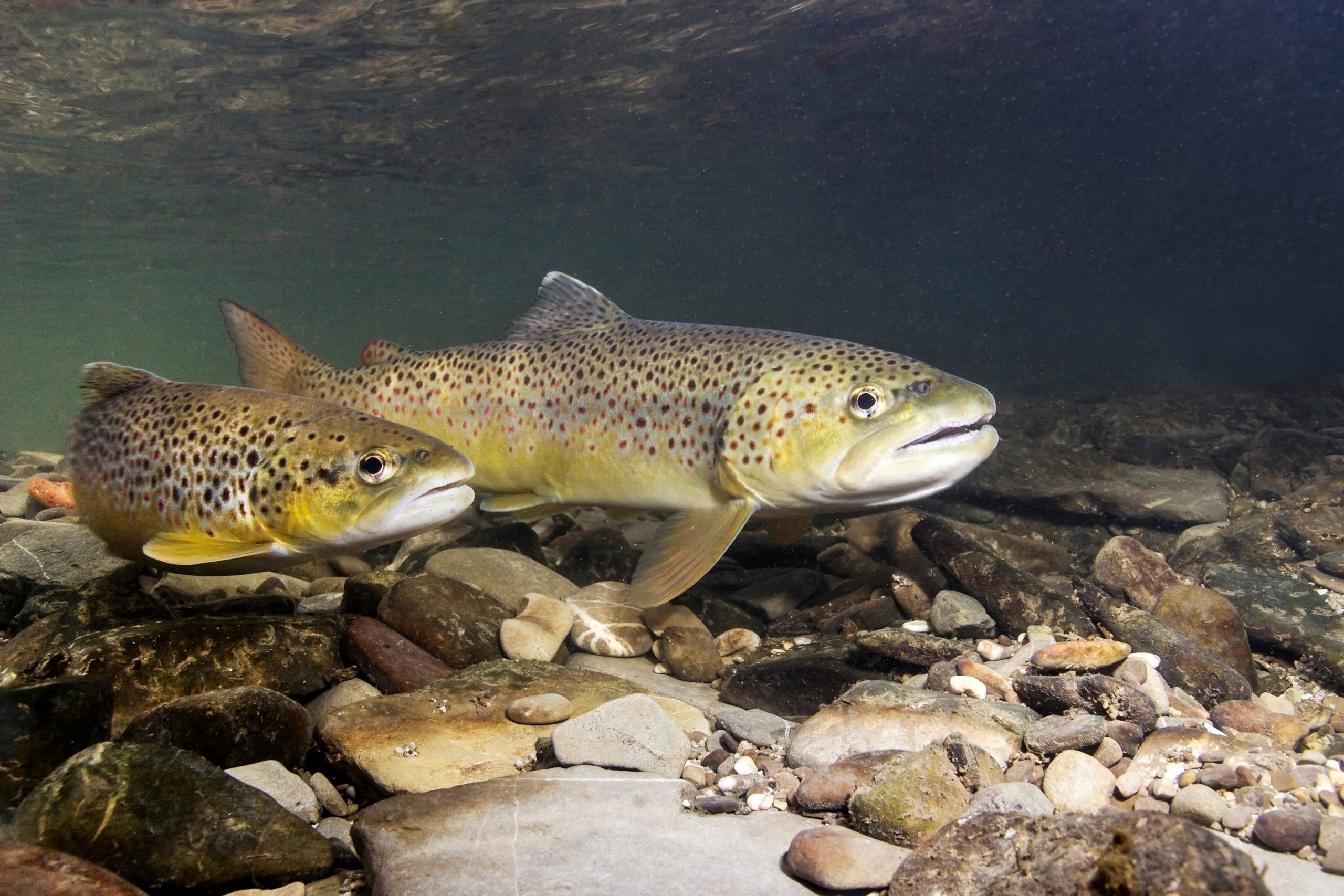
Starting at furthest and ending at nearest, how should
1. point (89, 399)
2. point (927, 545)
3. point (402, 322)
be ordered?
point (402, 322), point (927, 545), point (89, 399)

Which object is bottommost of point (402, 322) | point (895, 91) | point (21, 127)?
point (402, 322)

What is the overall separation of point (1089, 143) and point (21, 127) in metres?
46.7

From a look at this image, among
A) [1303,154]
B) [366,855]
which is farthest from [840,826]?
[1303,154]

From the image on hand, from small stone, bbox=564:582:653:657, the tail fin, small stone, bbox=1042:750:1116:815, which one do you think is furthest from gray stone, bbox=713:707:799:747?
the tail fin

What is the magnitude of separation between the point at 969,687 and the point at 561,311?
399 centimetres

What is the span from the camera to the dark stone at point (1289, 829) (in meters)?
1.95

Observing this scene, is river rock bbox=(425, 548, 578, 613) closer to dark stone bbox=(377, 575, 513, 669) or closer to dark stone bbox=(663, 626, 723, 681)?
dark stone bbox=(377, 575, 513, 669)

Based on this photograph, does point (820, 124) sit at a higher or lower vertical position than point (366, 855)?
higher

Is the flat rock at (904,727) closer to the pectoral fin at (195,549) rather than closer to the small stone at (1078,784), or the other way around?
the small stone at (1078,784)

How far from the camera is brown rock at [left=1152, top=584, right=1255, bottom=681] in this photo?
381 cm

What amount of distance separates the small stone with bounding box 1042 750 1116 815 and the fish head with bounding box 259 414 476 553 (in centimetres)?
267

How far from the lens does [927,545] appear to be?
191 inches

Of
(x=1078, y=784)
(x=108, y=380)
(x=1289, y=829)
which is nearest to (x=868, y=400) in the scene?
(x=1078, y=784)

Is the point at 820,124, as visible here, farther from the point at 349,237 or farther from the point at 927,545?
the point at 927,545
